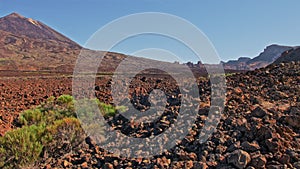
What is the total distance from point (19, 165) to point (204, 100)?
3479mm

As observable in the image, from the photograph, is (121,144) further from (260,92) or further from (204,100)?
(260,92)

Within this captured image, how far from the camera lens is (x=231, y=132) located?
5.07 meters

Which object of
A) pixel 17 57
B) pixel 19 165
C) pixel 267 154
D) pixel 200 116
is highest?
pixel 17 57

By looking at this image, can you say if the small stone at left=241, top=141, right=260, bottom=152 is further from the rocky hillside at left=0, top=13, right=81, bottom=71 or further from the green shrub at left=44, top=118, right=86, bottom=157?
the rocky hillside at left=0, top=13, right=81, bottom=71

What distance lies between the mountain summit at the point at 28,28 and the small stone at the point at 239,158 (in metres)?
147

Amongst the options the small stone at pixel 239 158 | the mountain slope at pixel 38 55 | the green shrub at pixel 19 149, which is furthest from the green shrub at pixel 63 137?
the mountain slope at pixel 38 55

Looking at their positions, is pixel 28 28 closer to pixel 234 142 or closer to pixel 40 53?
pixel 40 53

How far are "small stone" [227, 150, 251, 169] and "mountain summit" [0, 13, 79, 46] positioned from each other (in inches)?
5804

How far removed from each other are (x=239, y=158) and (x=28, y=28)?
168m

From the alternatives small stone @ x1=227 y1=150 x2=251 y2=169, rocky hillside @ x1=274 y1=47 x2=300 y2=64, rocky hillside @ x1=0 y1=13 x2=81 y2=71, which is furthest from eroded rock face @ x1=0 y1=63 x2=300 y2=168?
rocky hillside @ x1=0 y1=13 x2=81 y2=71

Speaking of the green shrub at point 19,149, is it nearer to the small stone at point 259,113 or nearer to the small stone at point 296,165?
the small stone at point 259,113

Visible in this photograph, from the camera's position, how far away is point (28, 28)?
160 meters

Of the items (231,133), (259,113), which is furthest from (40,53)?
(231,133)

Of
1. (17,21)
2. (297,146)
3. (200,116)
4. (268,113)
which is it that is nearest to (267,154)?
(297,146)
